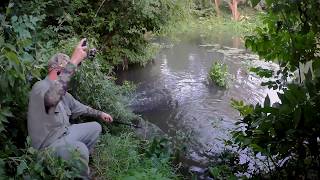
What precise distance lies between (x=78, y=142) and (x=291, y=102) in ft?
6.23

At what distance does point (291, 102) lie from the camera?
255 cm

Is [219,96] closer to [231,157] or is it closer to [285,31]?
[231,157]

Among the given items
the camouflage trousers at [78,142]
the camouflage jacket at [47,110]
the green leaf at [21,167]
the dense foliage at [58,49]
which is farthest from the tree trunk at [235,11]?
the green leaf at [21,167]

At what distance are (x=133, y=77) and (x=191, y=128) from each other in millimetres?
3041

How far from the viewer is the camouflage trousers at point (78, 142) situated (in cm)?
348

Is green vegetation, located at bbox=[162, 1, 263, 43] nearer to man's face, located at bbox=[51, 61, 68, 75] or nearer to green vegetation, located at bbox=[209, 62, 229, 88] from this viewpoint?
green vegetation, located at bbox=[209, 62, 229, 88]

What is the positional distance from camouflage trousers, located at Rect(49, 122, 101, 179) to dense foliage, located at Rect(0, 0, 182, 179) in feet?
0.52

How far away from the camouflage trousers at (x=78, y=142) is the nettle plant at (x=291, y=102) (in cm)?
131

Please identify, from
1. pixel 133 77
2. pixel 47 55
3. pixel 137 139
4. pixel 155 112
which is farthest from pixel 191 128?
pixel 47 55

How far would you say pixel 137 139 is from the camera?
5477 millimetres

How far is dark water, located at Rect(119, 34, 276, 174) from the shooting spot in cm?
700

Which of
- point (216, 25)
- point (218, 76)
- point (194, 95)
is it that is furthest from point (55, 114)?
point (216, 25)

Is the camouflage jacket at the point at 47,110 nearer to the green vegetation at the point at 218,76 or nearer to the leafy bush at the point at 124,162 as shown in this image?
the leafy bush at the point at 124,162

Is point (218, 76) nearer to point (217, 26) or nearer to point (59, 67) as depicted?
point (59, 67)
